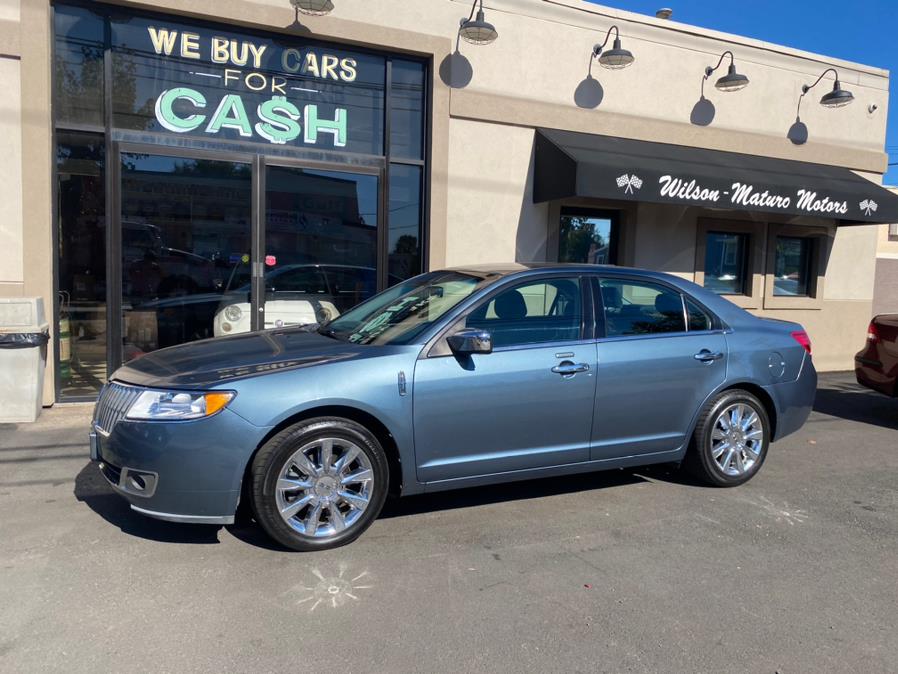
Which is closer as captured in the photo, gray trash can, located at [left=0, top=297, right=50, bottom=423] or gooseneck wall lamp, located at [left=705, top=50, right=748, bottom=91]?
gray trash can, located at [left=0, top=297, right=50, bottom=423]

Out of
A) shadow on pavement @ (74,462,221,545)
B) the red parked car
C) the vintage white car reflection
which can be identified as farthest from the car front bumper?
the red parked car

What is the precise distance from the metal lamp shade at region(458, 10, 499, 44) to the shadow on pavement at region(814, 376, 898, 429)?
5864 millimetres

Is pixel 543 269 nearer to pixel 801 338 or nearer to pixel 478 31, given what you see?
pixel 801 338

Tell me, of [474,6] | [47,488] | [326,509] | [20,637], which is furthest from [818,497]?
[474,6]

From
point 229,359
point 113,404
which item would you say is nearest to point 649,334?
point 229,359

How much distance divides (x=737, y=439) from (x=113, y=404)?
4214mm

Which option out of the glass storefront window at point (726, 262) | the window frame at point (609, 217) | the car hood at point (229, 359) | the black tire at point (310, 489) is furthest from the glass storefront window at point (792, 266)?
the black tire at point (310, 489)

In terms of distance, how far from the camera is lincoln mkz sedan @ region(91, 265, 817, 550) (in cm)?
373

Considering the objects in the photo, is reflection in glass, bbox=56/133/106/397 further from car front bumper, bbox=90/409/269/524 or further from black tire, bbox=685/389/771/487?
black tire, bbox=685/389/771/487

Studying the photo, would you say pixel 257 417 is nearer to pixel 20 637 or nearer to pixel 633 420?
pixel 20 637

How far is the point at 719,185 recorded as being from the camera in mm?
9203

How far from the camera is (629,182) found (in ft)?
28.4

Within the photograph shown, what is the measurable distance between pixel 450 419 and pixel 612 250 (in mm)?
6949

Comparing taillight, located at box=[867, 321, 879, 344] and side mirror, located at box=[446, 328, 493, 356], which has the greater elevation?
side mirror, located at box=[446, 328, 493, 356]
